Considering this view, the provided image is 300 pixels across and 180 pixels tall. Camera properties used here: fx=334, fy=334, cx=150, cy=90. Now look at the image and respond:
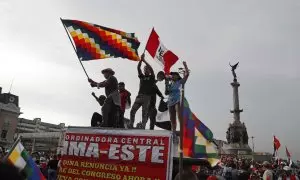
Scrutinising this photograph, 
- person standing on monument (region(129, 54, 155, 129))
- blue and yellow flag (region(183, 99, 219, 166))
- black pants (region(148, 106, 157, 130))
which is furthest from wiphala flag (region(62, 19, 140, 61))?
blue and yellow flag (region(183, 99, 219, 166))

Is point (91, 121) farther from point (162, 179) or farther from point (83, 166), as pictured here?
point (162, 179)

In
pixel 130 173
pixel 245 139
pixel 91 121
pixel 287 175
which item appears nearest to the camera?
pixel 130 173

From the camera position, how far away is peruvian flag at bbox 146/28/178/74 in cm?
805

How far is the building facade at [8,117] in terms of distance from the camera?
262ft

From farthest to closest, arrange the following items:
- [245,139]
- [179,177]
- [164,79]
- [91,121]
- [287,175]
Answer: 1. [245,139]
2. [287,175]
3. [164,79]
4. [91,121]
5. [179,177]

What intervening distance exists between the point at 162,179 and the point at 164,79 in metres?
4.48

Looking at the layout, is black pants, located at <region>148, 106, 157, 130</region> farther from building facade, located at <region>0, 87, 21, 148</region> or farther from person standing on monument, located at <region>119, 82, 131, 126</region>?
building facade, located at <region>0, 87, 21, 148</region>

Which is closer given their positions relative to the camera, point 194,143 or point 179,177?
point 179,177

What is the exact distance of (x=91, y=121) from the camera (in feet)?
27.7

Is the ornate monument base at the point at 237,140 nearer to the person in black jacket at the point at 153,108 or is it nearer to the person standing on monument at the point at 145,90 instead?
the person in black jacket at the point at 153,108

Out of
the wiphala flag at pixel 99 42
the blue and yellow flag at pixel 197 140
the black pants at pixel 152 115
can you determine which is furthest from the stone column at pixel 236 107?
the blue and yellow flag at pixel 197 140

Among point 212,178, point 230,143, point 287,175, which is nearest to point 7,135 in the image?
point 230,143

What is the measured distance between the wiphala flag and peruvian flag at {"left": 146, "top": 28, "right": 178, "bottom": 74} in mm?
855

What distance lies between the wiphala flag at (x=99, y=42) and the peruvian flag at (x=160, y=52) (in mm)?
855
